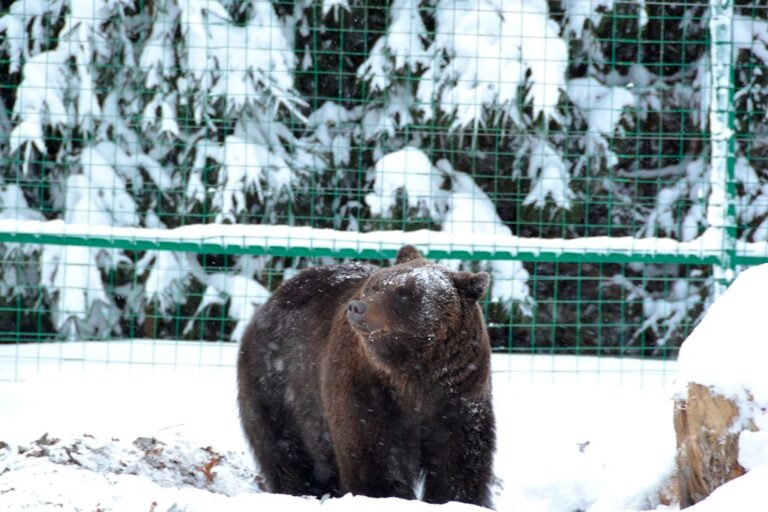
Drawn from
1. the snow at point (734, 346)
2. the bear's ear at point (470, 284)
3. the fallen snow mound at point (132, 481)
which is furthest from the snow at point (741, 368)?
the bear's ear at point (470, 284)

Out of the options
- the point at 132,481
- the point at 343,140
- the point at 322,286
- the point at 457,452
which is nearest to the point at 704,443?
the point at 457,452

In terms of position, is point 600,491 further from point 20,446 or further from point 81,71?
point 81,71

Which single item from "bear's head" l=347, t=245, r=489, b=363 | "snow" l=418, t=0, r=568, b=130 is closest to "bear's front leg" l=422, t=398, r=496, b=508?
"bear's head" l=347, t=245, r=489, b=363

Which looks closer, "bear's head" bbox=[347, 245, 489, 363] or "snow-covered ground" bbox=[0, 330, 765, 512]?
"snow-covered ground" bbox=[0, 330, 765, 512]

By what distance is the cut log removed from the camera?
276cm

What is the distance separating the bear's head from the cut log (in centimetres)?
101

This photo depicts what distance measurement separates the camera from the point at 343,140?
865cm

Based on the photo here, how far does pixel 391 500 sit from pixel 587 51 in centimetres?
650

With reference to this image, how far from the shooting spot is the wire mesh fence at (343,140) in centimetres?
778

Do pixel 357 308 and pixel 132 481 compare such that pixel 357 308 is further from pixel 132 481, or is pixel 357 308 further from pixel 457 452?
pixel 132 481

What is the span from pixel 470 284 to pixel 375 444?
28.9 inches

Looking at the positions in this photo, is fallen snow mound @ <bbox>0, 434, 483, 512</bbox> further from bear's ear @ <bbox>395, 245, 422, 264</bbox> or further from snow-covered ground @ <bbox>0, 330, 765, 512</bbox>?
bear's ear @ <bbox>395, 245, 422, 264</bbox>

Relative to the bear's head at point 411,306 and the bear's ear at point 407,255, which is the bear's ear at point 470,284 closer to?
the bear's head at point 411,306

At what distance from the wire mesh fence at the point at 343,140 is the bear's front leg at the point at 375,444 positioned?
381cm
